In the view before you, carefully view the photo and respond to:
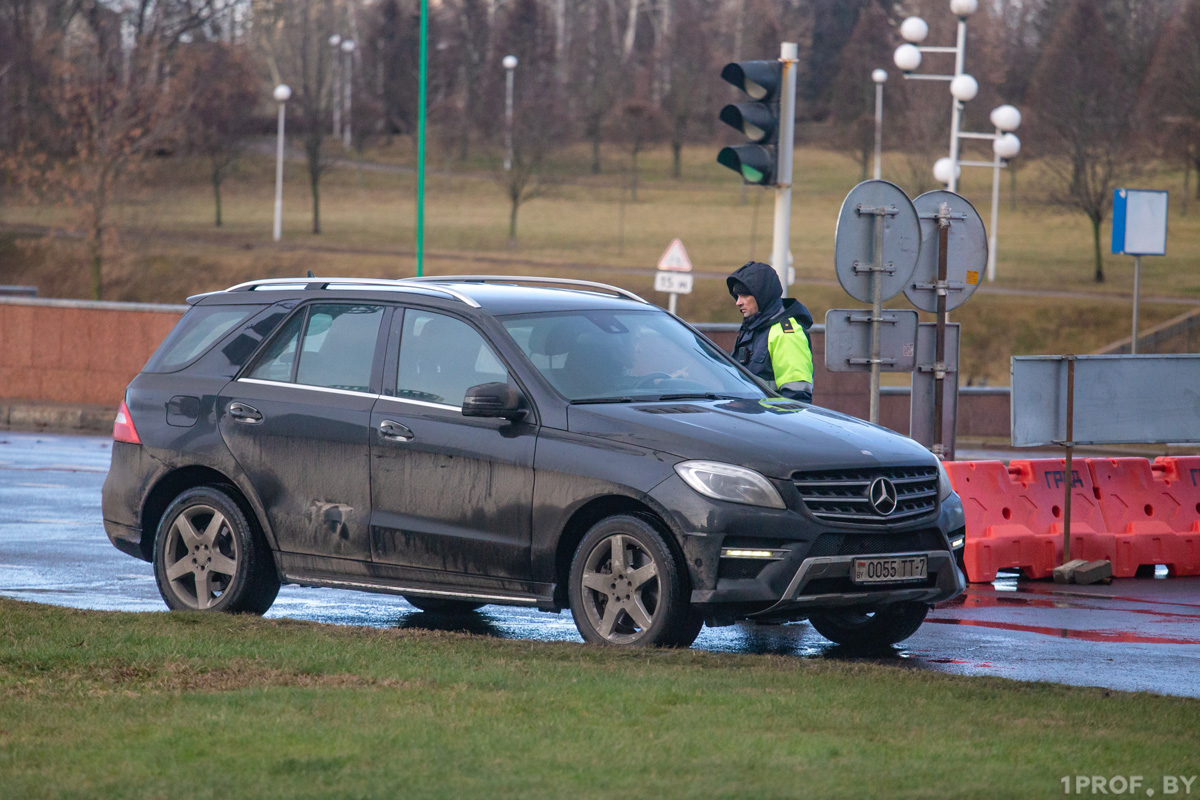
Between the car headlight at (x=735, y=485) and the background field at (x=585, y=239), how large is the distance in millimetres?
30704

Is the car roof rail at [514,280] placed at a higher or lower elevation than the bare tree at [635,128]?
lower

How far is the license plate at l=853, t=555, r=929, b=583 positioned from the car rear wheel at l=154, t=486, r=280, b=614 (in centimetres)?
300

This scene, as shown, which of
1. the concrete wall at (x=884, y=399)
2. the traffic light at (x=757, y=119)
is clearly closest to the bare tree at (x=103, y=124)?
the concrete wall at (x=884, y=399)

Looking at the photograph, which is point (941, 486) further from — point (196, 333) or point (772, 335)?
point (196, 333)

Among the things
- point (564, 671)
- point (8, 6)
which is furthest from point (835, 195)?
point (564, 671)

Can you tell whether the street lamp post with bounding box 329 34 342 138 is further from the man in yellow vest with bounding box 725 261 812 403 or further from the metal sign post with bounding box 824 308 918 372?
A: the man in yellow vest with bounding box 725 261 812 403

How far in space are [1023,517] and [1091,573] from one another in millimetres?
585

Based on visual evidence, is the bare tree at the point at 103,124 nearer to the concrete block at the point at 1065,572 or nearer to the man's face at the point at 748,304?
the man's face at the point at 748,304

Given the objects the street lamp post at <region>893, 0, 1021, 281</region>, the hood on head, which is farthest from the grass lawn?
the street lamp post at <region>893, 0, 1021, 281</region>

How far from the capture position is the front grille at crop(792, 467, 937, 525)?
7.24 m

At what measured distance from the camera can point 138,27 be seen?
7169 cm

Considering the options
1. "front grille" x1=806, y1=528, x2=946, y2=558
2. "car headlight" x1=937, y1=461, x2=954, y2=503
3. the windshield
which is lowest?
"front grille" x1=806, y1=528, x2=946, y2=558

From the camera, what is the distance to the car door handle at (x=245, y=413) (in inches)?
332

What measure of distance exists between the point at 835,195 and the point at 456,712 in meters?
76.4
